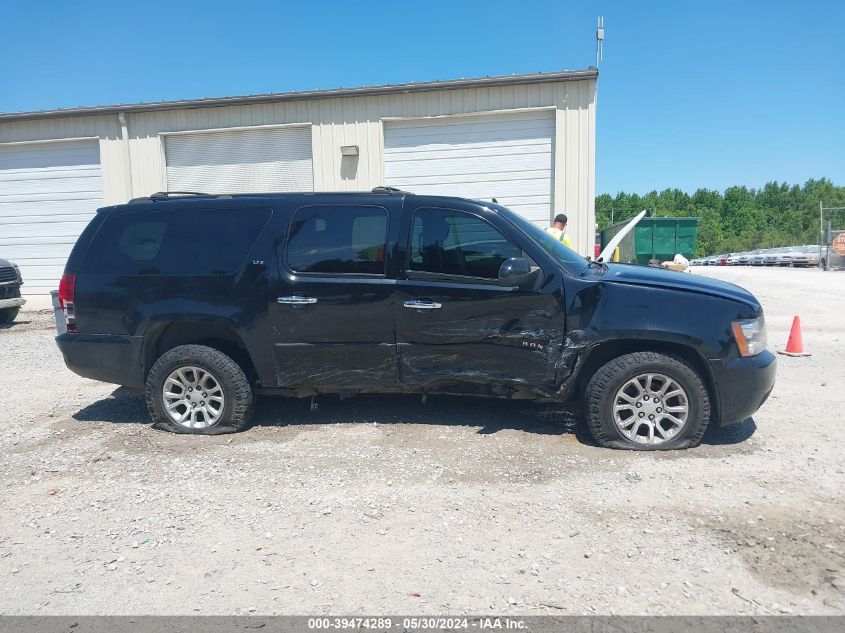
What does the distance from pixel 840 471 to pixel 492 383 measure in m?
2.44

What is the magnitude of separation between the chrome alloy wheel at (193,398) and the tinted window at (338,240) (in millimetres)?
1261

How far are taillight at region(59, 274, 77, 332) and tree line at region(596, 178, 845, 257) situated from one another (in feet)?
254

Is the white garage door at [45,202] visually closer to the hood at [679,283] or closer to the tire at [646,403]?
the hood at [679,283]

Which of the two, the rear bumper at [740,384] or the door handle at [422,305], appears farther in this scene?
the door handle at [422,305]

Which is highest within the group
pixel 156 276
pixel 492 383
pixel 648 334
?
pixel 156 276

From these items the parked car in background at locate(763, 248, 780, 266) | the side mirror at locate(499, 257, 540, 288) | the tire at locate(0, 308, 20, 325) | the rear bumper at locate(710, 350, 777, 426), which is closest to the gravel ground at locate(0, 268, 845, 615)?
the rear bumper at locate(710, 350, 777, 426)

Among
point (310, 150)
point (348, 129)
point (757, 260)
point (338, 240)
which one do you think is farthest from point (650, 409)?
point (757, 260)

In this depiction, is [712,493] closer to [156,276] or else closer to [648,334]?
[648,334]

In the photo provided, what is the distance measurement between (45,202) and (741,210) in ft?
284

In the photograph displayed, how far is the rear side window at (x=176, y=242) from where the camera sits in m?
4.84

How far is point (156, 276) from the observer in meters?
4.88

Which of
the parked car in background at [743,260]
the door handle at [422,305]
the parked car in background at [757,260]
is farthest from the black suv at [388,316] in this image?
the parked car in background at [743,260]

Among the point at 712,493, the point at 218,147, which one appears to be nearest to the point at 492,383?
the point at 712,493

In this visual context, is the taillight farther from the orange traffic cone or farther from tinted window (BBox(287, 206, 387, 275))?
the orange traffic cone
